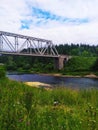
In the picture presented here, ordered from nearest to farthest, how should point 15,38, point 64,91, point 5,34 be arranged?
point 64,91 < point 5,34 < point 15,38

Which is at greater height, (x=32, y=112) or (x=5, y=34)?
(x=5, y=34)

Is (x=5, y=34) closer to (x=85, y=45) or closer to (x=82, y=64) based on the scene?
(x=82, y=64)

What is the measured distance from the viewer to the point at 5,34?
4242 inches

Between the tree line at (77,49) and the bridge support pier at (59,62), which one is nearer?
the bridge support pier at (59,62)

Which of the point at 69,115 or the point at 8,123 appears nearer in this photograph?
the point at 8,123

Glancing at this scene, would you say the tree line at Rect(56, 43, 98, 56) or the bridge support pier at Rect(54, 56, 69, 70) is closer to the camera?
the bridge support pier at Rect(54, 56, 69, 70)

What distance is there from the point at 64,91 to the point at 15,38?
349 feet

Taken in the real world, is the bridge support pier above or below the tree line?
below

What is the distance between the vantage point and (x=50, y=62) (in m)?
146

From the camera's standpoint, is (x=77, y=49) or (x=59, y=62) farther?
(x=77, y=49)

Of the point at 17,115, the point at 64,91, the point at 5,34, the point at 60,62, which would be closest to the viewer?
the point at 17,115

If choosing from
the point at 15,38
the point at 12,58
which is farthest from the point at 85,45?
the point at 15,38

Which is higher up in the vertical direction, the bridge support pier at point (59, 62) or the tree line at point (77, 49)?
the tree line at point (77, 49)

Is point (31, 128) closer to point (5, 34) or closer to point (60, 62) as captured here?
point (5, 34)
